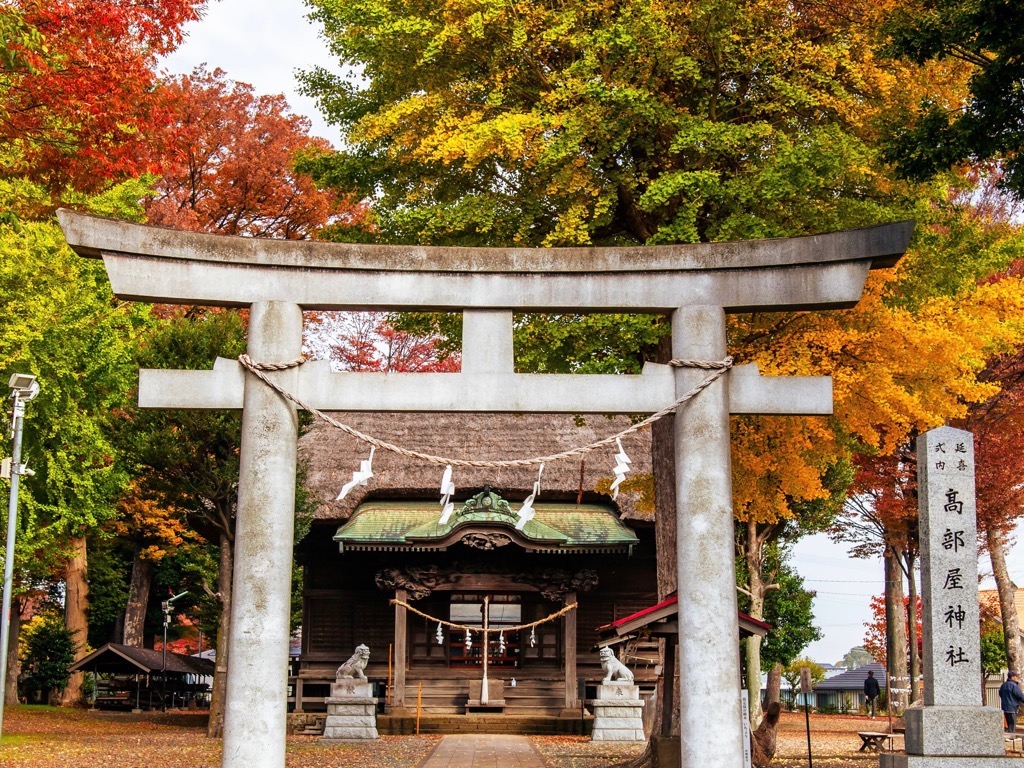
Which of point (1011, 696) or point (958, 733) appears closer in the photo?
point (958, 733)

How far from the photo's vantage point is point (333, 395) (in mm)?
9555

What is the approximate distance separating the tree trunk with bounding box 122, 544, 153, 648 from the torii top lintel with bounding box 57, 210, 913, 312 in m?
27.9

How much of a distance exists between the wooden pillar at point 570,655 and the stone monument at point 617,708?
92.0 inches

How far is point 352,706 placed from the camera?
22.3 metres

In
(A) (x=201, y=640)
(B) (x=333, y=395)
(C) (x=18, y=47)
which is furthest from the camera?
(A) (x=201, y=640)

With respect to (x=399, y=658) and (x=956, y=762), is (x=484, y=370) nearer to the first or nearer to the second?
(x=956, y=762)

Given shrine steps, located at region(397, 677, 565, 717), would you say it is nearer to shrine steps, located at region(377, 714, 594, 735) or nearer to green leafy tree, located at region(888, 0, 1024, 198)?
shrine steps, located at region(377, 714, 594, 735)

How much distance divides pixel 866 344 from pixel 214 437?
1232cm

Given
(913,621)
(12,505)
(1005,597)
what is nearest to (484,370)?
(12,505)

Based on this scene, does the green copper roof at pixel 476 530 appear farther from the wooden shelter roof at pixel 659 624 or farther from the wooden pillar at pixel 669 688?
the wooden shelter roof at pixel 659 624

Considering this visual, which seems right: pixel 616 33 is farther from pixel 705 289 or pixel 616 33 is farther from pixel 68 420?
pixel 68 420

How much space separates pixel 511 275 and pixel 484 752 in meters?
11.3

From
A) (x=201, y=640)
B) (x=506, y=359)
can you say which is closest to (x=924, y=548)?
(x=506, y=359)

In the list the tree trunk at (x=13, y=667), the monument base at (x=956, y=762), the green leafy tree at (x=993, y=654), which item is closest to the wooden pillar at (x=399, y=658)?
the tree trunk at (x=13, y=667)
